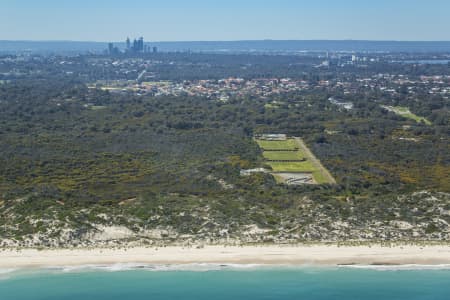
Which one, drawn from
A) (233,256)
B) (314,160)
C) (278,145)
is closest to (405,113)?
(278,145)

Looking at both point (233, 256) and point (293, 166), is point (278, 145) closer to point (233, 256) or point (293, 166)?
point (293, 166)

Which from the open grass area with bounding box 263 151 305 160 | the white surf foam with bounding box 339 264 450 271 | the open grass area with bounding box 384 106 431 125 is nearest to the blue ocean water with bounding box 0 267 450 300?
the white surf foam with bounding box 339 264 450 271

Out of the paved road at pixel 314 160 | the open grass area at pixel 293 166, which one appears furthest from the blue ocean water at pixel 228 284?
the open grass area at pixel 293 166

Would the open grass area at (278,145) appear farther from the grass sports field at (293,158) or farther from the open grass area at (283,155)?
the open grass area at (283,155)

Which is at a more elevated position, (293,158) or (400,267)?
(293,158)

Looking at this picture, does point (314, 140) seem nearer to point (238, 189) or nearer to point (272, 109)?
point (238, 189)

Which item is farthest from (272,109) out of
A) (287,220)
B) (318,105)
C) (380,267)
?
(380,267)
